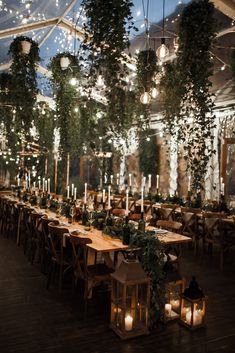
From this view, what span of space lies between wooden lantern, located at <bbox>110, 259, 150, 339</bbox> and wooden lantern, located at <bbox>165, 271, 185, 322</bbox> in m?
0.38

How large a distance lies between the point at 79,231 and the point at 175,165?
7161 mm

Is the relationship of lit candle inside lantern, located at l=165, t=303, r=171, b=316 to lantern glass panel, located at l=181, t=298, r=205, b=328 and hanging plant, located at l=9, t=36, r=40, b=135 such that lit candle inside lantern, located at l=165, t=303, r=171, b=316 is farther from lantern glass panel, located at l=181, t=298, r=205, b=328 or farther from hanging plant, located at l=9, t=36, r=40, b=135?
hanging plant, located at l=9, t=36, r=40, b=135

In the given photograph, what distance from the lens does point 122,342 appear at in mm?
3062

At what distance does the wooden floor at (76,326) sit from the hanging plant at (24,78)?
13.3 feet

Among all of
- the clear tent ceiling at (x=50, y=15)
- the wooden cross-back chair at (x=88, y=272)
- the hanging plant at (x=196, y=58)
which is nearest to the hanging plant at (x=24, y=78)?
the clear tent ceiling at (x=50, y=15)

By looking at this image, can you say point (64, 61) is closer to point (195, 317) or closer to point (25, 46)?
point (25, 46)

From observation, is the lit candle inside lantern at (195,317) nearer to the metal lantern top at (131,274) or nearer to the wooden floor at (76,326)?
the wooden floor at (76,326)

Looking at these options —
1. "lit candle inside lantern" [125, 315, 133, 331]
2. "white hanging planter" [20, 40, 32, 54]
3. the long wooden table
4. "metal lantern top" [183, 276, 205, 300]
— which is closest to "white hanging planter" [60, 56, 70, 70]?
"white hanging planter" [20, 40, 32, 54]

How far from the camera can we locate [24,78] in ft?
24.2

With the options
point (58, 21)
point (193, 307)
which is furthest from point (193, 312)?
point (58, 21)

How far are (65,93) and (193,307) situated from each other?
643 centimetres

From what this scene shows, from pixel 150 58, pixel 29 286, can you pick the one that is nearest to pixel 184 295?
pixel 29 286

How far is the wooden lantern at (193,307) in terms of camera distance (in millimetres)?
3296

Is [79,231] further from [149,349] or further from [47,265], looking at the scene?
[149,349]
